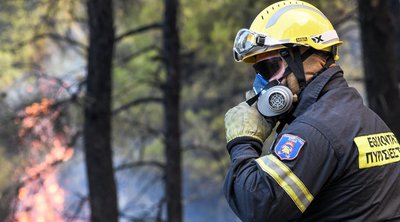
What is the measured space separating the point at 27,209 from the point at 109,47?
8.89 ft

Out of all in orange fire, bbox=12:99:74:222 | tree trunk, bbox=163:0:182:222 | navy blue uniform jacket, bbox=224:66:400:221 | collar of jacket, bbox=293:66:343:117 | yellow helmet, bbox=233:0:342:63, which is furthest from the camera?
tree trunk, bbox=163:0:182:222

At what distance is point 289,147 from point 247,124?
1.09 ft

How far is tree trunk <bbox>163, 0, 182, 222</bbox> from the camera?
346 inches

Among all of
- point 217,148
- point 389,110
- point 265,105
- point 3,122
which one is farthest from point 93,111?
point 217,148

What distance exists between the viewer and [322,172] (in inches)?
72.9

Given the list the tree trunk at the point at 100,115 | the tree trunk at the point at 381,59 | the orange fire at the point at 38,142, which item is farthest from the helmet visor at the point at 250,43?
the orange fire at the point at 38,142

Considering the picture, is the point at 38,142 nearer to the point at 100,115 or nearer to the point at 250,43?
the point at 100,115

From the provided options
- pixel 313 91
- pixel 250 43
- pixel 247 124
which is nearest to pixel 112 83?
pixel 250 43

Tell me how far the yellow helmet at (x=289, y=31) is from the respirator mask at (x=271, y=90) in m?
0.07

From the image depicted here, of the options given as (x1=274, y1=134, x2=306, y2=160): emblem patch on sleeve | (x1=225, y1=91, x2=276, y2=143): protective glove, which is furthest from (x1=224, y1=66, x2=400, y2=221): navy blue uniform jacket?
(x1=225, y1=91, x2=276, y2=143): protective glove

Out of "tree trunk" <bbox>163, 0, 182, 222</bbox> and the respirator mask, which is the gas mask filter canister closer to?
the respirator mask

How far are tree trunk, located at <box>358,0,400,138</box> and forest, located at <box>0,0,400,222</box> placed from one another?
1 centimetres

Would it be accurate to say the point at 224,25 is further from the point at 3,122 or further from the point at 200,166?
the point at 200,166

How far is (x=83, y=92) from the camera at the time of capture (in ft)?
20.6
